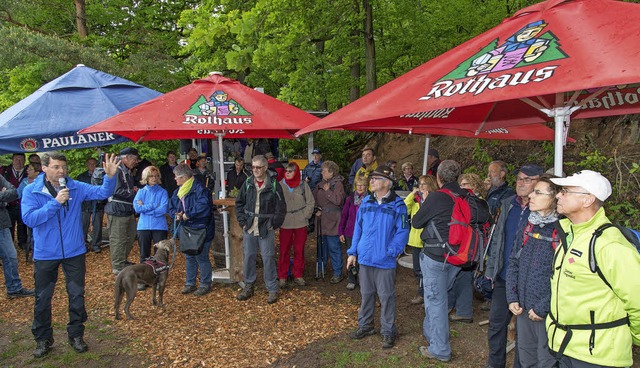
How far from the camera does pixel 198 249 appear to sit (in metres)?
6.52

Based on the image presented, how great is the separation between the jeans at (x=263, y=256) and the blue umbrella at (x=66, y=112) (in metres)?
2.82

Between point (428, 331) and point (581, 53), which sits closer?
point (581, 53)

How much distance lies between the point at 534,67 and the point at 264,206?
4308 millimetres

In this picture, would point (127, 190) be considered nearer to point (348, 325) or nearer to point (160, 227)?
point (160, 227)

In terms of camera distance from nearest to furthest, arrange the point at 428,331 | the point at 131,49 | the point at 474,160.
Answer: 1. the point at 428,331
2. the point at 474,160
3. the point at 131,49

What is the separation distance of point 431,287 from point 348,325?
152 centimetres

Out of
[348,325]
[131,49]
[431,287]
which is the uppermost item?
[131,49]

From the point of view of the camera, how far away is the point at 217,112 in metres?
6.16

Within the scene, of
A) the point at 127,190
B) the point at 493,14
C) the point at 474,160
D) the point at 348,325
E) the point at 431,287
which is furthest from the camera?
the point at 493,14

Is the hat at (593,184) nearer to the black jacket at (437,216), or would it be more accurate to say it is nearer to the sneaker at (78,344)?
the black jacket at (437,216)

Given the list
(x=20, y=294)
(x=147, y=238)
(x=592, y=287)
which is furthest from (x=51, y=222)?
(x=592, y=287)

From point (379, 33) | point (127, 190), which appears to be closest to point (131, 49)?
point (379, 33)

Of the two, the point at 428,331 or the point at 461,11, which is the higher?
the point at 461,11

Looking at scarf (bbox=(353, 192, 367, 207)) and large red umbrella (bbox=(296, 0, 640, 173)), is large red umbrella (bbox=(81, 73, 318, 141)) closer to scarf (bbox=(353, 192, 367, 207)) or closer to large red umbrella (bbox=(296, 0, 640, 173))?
scarf (bbox=(353, 192, 367, 207))
